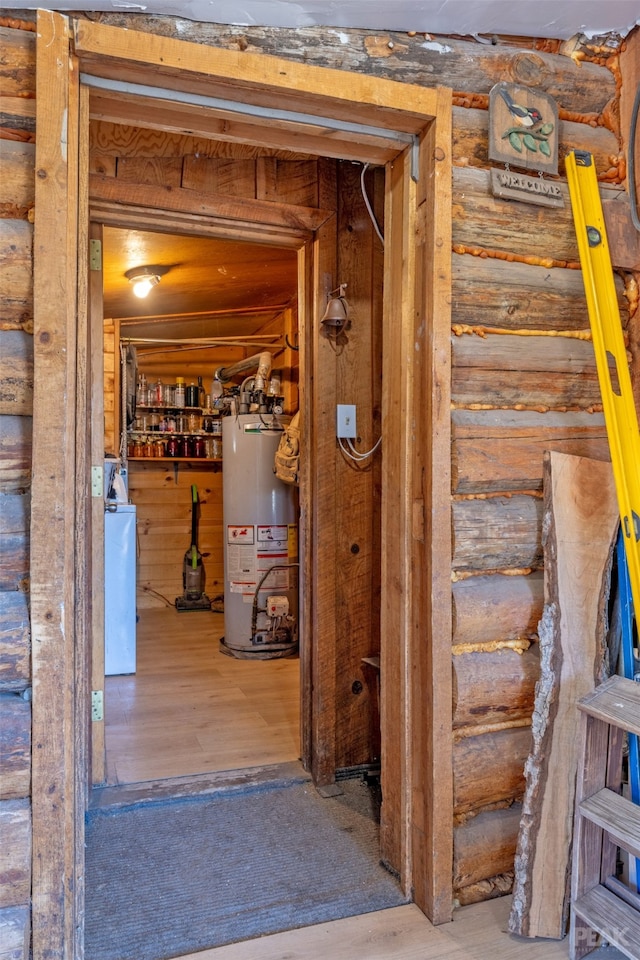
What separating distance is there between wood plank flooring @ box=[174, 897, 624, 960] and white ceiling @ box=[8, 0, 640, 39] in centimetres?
227

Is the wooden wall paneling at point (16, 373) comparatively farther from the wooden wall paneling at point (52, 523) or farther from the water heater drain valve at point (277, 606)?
the water heater drain valve at point (277, 606)

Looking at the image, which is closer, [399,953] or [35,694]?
[35,694]

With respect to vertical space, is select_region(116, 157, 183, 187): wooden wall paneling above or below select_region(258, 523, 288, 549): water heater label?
above

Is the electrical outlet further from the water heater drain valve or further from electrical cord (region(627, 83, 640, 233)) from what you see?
the water heater drain valve

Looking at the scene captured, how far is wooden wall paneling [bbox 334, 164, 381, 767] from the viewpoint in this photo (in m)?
2.58

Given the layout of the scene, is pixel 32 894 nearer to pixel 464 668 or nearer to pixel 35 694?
pixel 35 694

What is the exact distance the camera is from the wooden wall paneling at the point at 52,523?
1.43m

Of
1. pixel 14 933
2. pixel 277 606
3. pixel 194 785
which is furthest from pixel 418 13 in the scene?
pixel 277 606

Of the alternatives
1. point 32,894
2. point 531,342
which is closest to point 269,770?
point 32,894

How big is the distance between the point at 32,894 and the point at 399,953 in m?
0.88

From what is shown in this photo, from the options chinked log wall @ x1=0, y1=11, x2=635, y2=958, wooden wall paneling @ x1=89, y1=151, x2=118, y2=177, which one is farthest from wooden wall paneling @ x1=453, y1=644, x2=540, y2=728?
wooden wall paneling @ x1=89, y1=151, x2=118, y2=177

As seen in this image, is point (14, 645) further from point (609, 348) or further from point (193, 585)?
point (193, 585)

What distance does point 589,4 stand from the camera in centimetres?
175

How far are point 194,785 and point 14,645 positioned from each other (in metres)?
1.36
